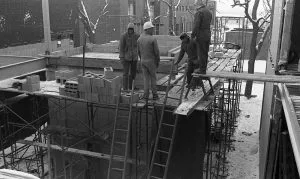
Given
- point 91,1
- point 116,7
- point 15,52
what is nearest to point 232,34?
point 116,7

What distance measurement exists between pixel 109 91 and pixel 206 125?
11.8ft

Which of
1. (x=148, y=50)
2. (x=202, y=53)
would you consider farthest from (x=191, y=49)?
(x=148, y=50)

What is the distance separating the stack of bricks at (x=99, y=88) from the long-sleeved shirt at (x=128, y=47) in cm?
101

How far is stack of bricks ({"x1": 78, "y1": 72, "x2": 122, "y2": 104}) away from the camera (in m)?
11.9

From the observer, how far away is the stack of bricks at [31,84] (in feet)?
43.2

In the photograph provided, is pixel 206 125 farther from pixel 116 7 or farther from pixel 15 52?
pixel 116 7

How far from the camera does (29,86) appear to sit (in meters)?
13.3

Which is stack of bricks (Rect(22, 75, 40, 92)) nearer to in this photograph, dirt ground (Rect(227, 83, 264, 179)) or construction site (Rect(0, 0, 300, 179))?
construction site (Rect(0, 0, 300, 179))

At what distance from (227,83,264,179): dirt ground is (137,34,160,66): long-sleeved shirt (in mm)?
7154

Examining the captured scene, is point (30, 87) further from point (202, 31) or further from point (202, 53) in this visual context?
point (202, 31)

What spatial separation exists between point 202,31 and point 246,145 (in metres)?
9.94

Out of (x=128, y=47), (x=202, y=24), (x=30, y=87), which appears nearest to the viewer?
(x=202, y=24)

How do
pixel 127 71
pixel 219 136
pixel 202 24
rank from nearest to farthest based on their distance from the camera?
pixel 202 24 → pixel 127 71 → pixel 219 136

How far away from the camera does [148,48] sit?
36.4 feet
